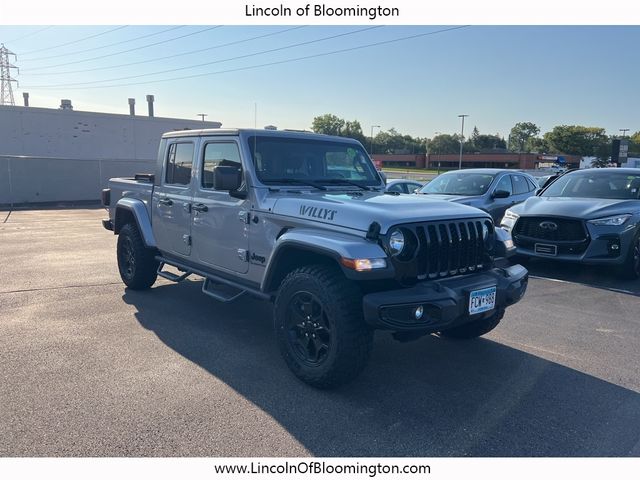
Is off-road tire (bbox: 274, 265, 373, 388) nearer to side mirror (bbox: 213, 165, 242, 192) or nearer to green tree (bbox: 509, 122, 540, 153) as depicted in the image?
side mirror (bbox: 213, 165, 242, 192)

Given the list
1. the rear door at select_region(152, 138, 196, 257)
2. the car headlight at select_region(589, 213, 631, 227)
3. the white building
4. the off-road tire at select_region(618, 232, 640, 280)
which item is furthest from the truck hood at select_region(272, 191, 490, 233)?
the white building

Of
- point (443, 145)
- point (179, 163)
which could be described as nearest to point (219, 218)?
point (179, 163)

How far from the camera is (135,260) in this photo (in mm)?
6359

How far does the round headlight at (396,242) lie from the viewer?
3565 mm

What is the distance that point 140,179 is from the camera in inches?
269

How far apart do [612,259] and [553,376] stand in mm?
4008

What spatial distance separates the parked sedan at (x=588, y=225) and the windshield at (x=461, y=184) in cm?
175

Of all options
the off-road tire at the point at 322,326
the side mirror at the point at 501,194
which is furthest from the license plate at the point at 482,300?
the side mirror at the point at 501,194

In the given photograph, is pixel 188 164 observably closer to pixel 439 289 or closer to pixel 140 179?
pixel 140 179

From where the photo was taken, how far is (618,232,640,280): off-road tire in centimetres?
735

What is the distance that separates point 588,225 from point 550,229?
1.69 ft

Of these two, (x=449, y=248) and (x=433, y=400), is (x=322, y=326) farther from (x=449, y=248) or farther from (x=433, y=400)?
(x=449, y=248)

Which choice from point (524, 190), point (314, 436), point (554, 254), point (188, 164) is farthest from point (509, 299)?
point (524, 190)

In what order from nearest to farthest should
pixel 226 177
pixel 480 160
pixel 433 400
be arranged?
pixel 433 400 < pixel 226 177 < pixel 480 160
